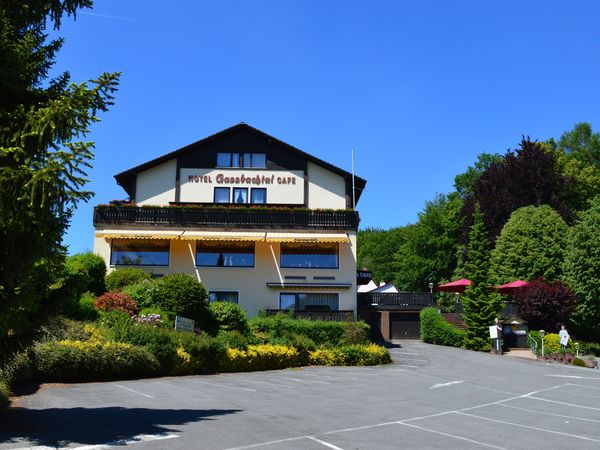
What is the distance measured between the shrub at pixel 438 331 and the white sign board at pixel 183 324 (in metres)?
17.8

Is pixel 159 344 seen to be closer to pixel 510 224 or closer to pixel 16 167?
pixel 16 167

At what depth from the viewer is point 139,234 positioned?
3466cm

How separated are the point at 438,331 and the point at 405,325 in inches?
160

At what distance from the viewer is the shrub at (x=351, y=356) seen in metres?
27.5

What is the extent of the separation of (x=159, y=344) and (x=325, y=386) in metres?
5.52

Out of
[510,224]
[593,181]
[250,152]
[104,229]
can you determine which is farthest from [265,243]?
[593,181]

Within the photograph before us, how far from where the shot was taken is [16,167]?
9.18 meters

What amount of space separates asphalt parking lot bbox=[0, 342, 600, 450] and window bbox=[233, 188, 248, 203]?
692 inches

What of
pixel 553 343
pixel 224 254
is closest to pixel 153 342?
pixel 224 254

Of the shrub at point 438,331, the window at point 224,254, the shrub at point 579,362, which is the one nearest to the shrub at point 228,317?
the window at point 224,254

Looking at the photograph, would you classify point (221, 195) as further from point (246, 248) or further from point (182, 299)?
point (182, 299)

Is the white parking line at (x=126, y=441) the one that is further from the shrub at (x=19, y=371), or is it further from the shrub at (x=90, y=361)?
the shrub at (x=90, y=361)

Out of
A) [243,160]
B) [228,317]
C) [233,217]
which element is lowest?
[228,317]

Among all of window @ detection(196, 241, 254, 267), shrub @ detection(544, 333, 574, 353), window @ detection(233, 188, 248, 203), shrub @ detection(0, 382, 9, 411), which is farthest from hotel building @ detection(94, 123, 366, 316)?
shrub @ detection(0, 382, 9, 411)
